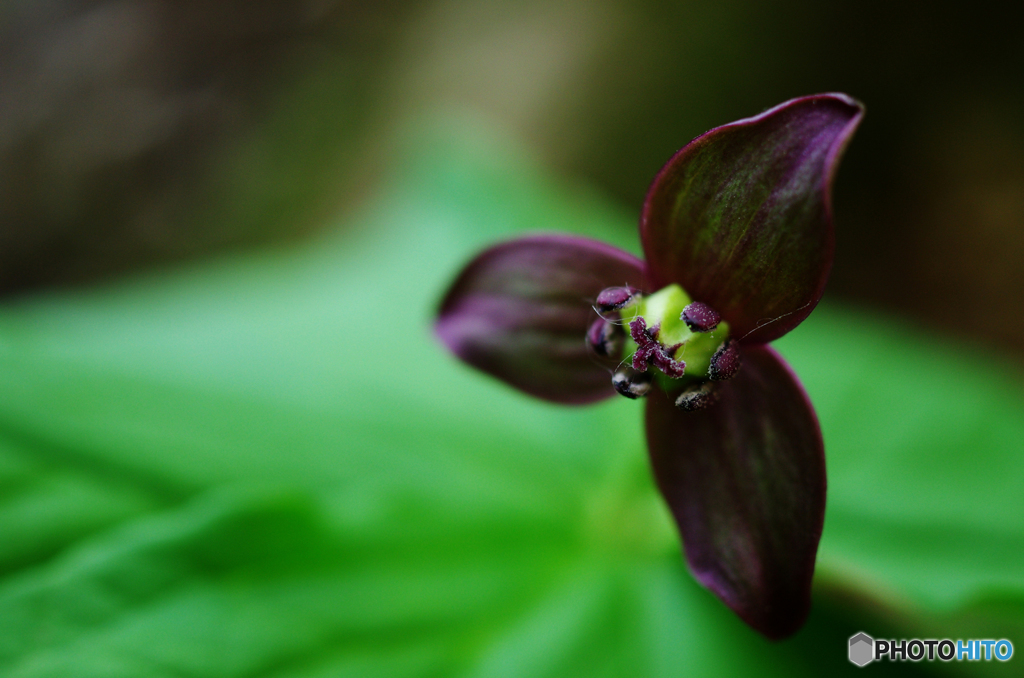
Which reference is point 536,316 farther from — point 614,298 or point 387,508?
point 387,508

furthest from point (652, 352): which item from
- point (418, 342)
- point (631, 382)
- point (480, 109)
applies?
point (480, 109)

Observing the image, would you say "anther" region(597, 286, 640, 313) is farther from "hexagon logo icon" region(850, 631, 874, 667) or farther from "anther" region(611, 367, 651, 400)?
"hexagon logo icon" region(850, 631, 874, 667)

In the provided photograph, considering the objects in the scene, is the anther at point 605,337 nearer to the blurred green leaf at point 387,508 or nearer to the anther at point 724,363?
the anther at point 724,363

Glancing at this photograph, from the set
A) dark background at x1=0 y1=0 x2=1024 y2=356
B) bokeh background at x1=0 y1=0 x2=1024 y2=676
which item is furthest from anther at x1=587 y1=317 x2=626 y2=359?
dark background at x1=0 y1=0 x2=1024 y2=356

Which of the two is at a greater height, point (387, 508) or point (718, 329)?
point (387, 508)

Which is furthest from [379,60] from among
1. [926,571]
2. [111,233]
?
[926,571]

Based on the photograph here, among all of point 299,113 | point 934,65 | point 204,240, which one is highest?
point 299,113

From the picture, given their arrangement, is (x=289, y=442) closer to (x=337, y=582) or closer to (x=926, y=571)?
(x=337, y=582)
